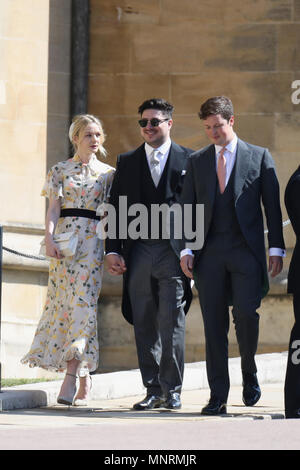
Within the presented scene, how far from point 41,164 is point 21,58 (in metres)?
0.91

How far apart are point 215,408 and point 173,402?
40cm

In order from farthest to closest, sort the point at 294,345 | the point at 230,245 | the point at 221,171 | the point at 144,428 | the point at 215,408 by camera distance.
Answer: the point at 221,171 < the point at 230,245 < the point at 215,408 < the point at 294,345 < the point at 144,428

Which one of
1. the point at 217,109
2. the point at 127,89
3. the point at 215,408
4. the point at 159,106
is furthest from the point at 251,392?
the point at 127,89

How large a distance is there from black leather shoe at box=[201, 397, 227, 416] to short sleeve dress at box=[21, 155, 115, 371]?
0.88 metres

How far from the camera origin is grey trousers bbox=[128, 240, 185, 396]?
8.10 metres

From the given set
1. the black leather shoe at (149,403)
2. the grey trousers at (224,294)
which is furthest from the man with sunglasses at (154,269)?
the grey trousers at (224,294)

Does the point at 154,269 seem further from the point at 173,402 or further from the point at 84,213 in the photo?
the point at 173,402

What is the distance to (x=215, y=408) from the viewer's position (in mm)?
7711

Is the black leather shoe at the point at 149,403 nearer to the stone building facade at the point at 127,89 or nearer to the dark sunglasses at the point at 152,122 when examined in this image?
the dark sunglasses at the point at 152,122

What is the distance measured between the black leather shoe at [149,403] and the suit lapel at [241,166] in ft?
4.07

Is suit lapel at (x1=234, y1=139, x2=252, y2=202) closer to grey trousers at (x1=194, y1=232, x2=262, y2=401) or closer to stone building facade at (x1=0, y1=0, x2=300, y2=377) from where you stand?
grey trousers at (x1=194, y1=232, x2=262, y2=401)

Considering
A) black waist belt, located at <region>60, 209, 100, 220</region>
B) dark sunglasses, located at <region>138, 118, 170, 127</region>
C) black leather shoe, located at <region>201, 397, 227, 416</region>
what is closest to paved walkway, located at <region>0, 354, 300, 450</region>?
black leather shoe, located at <region>201, 397, 227, 416</region>

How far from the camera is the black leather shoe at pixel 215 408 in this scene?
25.2ft

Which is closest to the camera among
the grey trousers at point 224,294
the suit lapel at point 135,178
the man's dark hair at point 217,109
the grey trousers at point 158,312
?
the grey trousers at point 224,294
